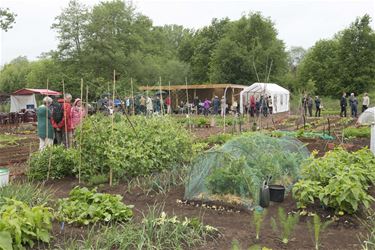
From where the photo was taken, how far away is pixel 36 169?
706 centimetres

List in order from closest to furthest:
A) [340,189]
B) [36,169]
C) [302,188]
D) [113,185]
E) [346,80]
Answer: [340,189], [302,188], [113,185], [36,169], [346,80]

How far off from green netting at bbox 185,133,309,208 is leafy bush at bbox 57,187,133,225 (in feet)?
3.87

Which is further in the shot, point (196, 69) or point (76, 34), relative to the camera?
point (196, 69)

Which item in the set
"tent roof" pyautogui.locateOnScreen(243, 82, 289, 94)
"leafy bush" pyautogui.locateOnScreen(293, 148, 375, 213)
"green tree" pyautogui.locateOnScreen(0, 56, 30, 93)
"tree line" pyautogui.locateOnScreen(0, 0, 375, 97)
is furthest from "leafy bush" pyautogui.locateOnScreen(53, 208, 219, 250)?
"green tree" pyautogui.locateOnScreen(0, 56, 30, 93)

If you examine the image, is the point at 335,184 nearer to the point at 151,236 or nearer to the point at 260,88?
the point at 151,236

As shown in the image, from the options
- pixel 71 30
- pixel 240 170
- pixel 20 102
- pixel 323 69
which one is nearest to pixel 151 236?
pixel 240 170

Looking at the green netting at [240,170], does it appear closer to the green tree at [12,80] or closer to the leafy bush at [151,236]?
the leafy bush at [151,236]

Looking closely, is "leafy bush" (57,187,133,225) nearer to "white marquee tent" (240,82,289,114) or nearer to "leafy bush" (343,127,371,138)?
"leafy bush" (343,127,371,138)

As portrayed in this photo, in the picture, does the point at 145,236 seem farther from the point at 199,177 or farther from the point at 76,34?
the point at 76,34

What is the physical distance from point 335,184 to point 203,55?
43703 mm

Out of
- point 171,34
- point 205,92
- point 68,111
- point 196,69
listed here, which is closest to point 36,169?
point 68,111

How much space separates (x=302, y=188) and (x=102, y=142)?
343 cm

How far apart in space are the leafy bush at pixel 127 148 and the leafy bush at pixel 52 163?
0.40 m

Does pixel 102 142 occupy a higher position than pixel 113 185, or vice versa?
pixel 102 142
